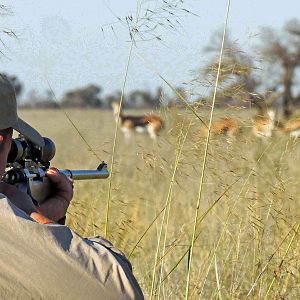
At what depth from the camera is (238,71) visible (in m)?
4.16

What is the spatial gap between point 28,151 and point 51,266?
28.3 inches

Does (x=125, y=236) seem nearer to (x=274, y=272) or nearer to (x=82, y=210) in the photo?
(x=82, y=210)

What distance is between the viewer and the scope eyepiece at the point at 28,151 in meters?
3.03

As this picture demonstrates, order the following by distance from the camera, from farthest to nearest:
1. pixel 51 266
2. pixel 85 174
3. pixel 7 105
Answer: pixel 85 174, pixel 7 105, pixel 51 266

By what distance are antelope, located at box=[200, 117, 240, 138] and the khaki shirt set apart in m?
1.67

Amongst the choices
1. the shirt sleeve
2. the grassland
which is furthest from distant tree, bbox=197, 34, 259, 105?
the shirt sleeve

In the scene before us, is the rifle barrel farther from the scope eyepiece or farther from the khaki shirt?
the khaki shirt

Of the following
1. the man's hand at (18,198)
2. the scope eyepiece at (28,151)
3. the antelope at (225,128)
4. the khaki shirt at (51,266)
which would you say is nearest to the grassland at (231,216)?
the antelope at (225,128)

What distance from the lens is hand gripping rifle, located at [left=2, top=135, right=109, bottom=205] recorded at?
9.90 feet

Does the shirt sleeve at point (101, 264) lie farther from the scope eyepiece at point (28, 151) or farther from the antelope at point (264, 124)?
the antelope at point (264, 124)

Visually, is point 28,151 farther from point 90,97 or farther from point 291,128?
point 90,97

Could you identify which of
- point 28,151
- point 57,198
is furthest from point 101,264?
point 28,151

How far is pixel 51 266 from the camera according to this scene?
2453 mm

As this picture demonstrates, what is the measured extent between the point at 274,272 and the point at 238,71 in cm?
89
